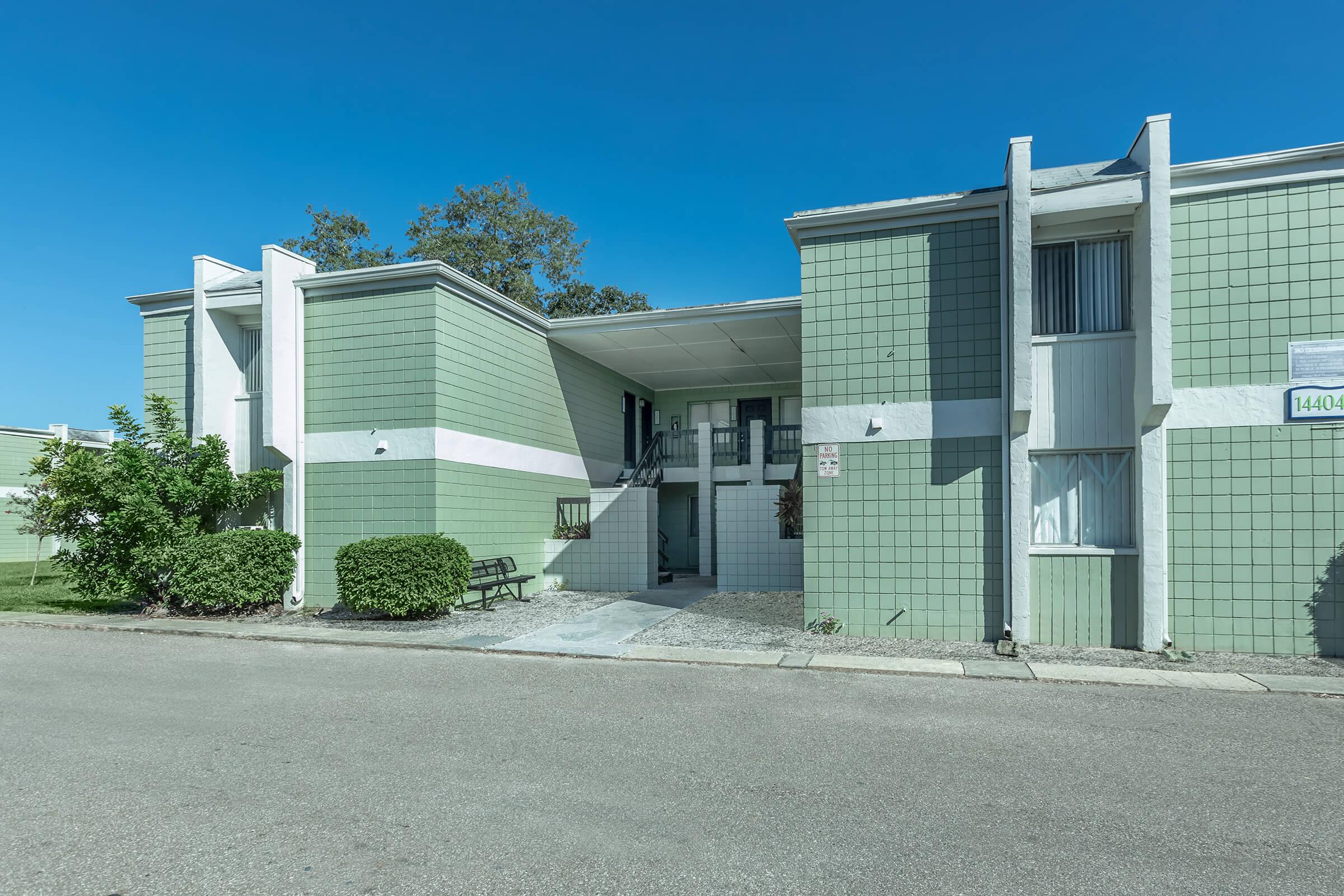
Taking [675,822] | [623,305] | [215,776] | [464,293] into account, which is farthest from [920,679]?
[623,305]

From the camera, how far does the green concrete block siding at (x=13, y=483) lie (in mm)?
28203

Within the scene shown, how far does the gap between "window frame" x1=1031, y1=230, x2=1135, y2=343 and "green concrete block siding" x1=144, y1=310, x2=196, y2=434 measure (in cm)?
1435

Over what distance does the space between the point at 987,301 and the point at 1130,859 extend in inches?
317

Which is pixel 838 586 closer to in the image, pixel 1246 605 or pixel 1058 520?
pixel 1058 520

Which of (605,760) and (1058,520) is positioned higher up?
(1058,520)

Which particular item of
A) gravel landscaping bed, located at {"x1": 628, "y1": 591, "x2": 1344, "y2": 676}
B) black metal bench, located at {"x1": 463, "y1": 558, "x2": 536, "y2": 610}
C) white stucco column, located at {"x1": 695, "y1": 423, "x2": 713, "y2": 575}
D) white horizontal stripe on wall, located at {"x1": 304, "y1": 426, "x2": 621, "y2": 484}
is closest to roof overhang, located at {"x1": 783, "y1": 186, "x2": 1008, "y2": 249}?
gravel landscaping bed, located at {"x1": 628, "y1": 591, "x2": 1344, "y2": 676}

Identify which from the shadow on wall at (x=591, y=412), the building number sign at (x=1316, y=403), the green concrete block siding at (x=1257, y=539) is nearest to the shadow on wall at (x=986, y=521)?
the green concrete block siding at (x=1257, y=539)

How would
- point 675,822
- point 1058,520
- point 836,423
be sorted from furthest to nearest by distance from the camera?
point 836,423
point 1058,520
point 675,822

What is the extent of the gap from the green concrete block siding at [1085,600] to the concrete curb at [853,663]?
1.23 meters

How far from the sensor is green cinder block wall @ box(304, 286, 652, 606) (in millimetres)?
13734

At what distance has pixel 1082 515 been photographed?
10.7 metres

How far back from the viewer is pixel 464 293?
1448 centimetres

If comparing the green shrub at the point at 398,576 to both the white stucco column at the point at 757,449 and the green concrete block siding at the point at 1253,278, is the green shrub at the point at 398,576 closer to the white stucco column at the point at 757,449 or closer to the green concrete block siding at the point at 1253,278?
the white stucco column at the point at 757,449

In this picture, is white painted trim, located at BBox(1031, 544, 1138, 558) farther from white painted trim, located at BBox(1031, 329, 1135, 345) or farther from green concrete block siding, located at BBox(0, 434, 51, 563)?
green concrete block siding, located at BBox(0, 434, 51, 563)
